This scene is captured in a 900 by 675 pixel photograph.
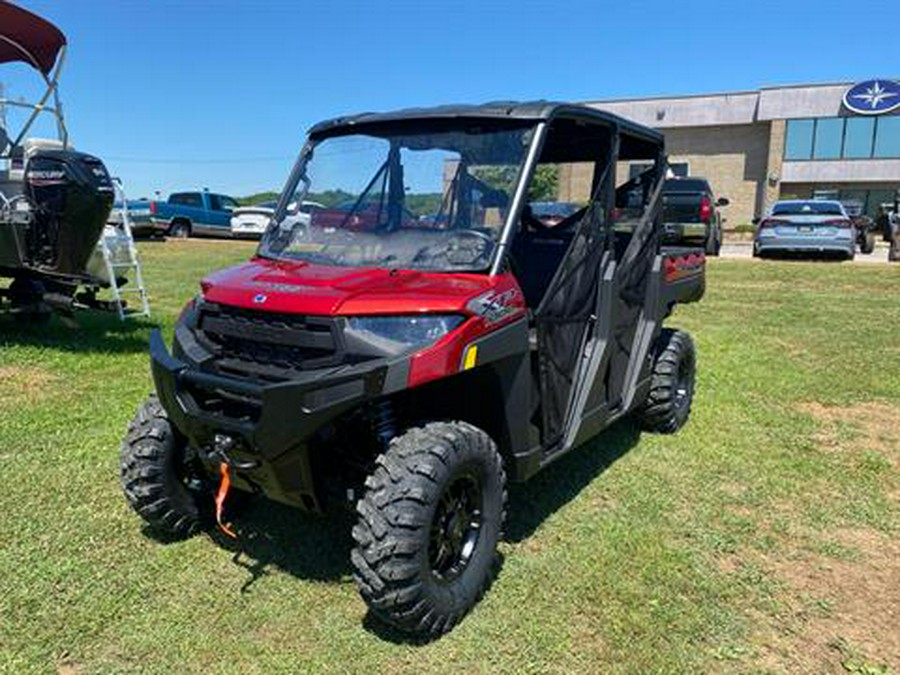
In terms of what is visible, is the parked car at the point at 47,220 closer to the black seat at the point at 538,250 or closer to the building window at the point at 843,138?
the black seat at the point at 538,250

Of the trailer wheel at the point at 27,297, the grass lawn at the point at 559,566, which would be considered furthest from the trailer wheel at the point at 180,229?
the grass lawn at the point at 559,566

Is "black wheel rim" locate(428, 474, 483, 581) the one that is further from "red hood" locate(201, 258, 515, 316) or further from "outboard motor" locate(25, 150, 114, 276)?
"outboard motor" locate(25, 150, 114, 276)

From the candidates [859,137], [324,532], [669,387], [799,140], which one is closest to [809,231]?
[669,387]

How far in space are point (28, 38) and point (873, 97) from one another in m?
38.2

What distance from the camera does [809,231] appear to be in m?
17.1

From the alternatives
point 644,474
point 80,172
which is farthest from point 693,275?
point 80,172

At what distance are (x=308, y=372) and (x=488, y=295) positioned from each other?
2.54 ft

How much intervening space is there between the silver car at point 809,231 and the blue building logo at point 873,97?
22440 mm

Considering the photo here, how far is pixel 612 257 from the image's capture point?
405 centimetres

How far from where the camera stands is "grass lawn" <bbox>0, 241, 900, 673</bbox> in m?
2.80

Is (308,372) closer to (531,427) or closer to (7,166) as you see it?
→ (531,427)

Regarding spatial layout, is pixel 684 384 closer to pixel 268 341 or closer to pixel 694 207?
pixel 268 341

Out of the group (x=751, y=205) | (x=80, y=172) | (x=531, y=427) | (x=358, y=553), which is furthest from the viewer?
(x=751, y=205)

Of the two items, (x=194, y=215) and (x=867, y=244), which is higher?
(x=194, y=215)
